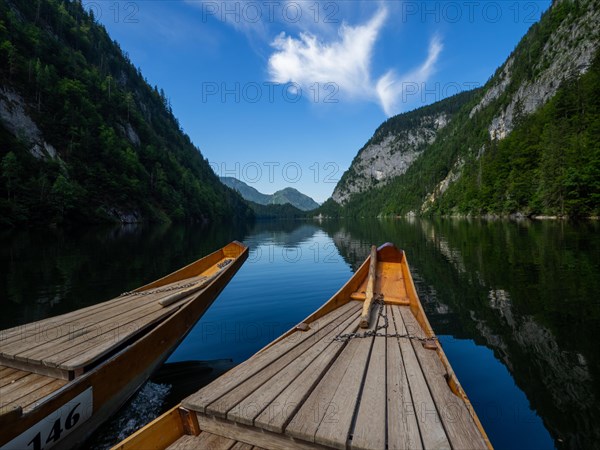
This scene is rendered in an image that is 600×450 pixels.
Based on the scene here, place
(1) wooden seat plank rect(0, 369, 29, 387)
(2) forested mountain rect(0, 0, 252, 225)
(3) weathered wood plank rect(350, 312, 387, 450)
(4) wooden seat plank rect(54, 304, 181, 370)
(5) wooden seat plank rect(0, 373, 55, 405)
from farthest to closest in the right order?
1. (2) forested mountain rect(0, 0, 252, 225)
2. (4) wooden seat plank rect(54, 304, 181, 370)
3. (1) wooden seat plank rect(0, 369, 29, 387)
4. (5) wooden seat plank rect(0, 373, 55, 405)
5. (3) weathered wood plank rect(350, 312, 387, 450)

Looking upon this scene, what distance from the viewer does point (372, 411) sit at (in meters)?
3.18

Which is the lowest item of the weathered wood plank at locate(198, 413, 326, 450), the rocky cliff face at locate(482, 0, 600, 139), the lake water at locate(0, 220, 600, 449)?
the lake water at locate(0, 220, 600, 449)

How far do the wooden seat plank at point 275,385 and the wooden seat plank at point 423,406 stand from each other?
1.15 meters

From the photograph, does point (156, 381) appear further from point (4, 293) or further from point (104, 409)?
point (4, 293)

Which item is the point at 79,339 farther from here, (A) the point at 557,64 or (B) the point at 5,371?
(A) the point at 557,64

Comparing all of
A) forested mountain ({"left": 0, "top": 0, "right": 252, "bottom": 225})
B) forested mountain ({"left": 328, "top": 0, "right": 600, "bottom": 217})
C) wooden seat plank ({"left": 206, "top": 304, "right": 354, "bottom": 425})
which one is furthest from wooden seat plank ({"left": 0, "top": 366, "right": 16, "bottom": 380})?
forested mountain ({"left": 328, "top": 0, "right": 600, "bottom": 217})

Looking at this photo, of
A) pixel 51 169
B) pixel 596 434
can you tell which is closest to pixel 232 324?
pixel 596 434

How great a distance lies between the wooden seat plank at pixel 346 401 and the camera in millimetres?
2703

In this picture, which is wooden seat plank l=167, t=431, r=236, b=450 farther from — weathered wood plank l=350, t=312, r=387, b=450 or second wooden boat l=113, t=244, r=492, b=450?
weathered wood plank l=350, t=312, r=387, b=450

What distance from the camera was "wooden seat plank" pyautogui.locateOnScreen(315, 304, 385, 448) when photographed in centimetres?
270

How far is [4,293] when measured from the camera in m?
12.0

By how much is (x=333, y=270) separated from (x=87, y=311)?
13.5 m

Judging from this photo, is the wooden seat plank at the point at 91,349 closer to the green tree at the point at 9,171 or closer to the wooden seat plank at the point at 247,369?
the wooden seat plank at the point at 247,369

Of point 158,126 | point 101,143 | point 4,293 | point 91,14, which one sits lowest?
point 4,293
